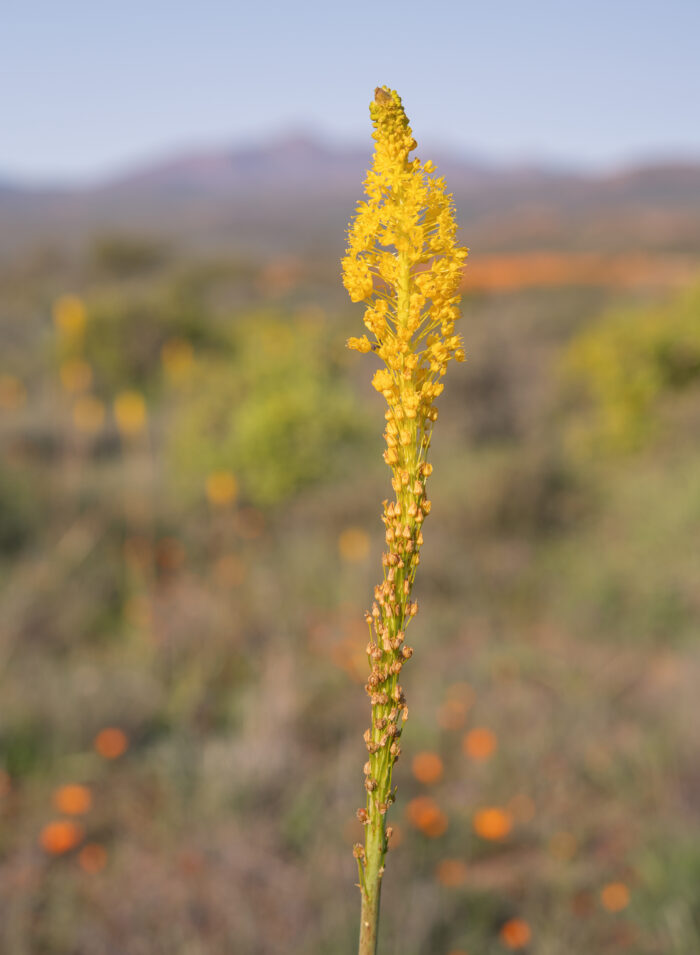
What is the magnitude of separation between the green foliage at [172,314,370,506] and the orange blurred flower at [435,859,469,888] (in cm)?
522

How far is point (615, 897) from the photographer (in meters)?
3.29

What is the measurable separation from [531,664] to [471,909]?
94.6 inches

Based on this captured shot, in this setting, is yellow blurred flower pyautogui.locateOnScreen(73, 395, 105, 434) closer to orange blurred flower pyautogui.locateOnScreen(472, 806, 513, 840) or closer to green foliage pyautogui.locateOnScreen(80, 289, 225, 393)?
green foliage pyautogui.locateOnScreen(80, 289, 225, 393)

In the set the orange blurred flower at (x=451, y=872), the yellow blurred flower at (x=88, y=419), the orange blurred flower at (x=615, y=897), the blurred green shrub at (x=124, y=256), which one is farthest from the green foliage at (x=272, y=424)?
the blurred green shrub at (x=124, y=256)

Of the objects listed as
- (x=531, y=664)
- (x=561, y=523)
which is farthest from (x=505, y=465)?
(x=531, y=664)

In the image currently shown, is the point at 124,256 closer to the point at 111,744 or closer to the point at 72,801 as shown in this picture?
the point at 111,744

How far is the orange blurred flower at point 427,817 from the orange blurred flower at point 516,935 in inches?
21.7

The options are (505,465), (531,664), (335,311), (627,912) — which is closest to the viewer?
(627,912)

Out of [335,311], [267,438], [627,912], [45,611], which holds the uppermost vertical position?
[335,311]

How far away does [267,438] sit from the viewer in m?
8.10

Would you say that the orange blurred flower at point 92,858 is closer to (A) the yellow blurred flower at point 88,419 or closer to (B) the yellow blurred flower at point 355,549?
(B) the yellow blurred flower at point 355,549

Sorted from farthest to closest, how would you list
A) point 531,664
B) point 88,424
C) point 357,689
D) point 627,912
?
point 88,424 < point 531,664 < point 357,689 < point 627,912

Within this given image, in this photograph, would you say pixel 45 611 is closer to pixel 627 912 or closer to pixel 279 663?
pixel 279 663

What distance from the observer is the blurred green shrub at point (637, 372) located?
11.3 meters
